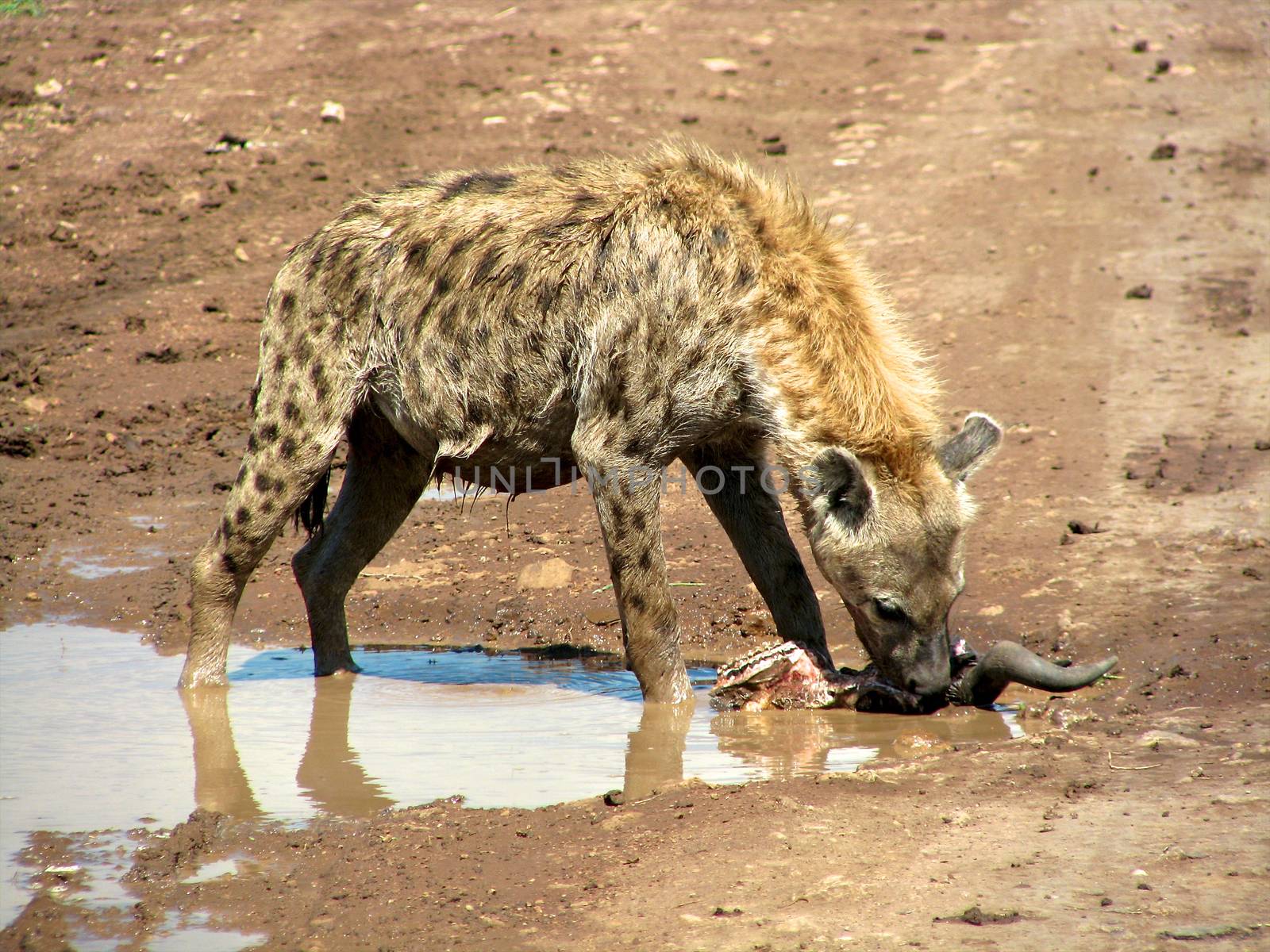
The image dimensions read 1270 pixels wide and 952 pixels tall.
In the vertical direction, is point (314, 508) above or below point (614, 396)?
below

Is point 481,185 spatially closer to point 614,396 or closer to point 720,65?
point 614,396

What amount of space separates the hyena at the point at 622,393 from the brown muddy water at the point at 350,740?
0.26 meters

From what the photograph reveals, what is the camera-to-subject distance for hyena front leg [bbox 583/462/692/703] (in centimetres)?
496

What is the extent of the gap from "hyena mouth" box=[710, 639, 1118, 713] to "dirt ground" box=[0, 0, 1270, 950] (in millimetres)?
233

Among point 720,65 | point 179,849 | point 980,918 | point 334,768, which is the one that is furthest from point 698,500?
point 720,65

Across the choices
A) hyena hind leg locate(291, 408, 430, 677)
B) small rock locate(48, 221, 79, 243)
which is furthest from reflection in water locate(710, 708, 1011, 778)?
small rock locate(48, 221, 79, 243)

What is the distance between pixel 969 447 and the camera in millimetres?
4734

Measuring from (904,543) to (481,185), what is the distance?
2.25m

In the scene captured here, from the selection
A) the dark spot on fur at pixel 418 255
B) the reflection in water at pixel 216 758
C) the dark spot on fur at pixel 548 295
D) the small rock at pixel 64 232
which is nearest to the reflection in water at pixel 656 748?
the reflection in water at pixel 216 758

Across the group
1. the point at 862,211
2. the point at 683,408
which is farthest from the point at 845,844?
the point at 862,211

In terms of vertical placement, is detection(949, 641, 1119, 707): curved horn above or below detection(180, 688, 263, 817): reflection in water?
above

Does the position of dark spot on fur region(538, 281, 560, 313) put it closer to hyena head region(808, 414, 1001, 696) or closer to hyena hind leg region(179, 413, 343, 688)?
hyena hind leg region(179, 413, 343, 688)

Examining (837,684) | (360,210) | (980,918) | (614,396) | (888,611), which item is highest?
(360,210)

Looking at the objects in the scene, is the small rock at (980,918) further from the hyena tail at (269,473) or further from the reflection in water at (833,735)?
the hyena tail at (269,473)
